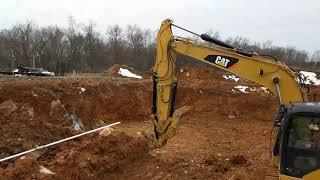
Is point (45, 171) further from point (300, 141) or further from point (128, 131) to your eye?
point (128, 131)

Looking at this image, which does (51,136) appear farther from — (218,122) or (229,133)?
(218,122)

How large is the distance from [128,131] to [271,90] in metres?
9.42

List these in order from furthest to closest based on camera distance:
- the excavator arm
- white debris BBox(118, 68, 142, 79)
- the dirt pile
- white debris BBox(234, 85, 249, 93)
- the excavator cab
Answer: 1. white debris BBox(118, 68, 142, 79)
2. white debris BBox(234, 85, 249, 93)
3. the dirt pile
4. the excavator arm
5. the excavator cab

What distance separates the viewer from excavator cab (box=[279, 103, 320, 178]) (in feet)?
23.8

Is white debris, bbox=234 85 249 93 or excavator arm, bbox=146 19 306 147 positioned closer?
excavator arm, bbox=146 19 306 147

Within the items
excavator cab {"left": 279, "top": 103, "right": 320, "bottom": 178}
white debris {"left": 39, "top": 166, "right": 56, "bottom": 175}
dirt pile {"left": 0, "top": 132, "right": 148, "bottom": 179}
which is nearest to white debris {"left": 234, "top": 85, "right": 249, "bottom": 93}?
dirt pile {"left": 0, "top": 132, "right": 148, "bottom": 179}

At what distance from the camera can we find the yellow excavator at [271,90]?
732 cm

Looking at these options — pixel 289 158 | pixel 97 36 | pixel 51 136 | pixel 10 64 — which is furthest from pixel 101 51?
pixel 289 158

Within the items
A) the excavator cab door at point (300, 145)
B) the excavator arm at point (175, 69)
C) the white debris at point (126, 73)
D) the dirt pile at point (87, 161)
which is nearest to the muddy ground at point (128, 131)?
the dirt pile at point (87, 161)

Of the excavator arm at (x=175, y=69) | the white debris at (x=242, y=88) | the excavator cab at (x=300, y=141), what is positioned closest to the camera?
the excavator cab at (x=300, y=141)

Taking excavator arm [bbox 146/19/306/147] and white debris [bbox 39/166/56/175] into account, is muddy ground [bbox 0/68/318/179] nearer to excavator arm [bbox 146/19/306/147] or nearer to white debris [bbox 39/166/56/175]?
white debris [bbox 39/166/56/175]

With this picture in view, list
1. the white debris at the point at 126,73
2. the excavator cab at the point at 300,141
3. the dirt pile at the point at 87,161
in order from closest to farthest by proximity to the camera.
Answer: the excavator cab at the point at 300,141 < the dirt pile at the point at 87,161 < the white debris at the point at 126,73

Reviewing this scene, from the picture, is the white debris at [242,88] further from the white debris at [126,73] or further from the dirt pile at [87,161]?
the dirt pile at [87,161]

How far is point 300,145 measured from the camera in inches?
290
